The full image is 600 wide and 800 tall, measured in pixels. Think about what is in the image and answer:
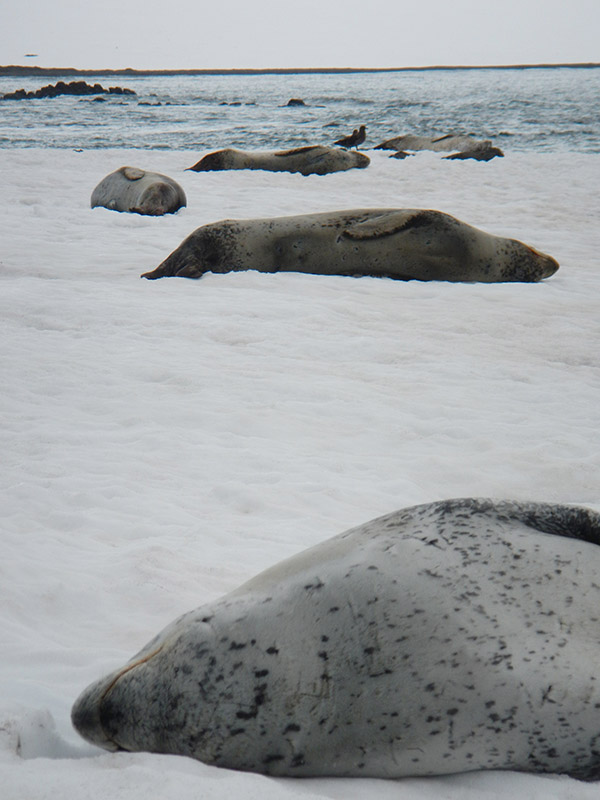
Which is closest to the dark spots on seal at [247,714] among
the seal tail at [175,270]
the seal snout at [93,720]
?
the seal snout at [93,720]

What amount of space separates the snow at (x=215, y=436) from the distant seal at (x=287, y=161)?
581cm

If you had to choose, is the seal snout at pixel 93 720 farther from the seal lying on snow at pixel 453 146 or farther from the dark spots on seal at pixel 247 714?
the seal lying on snow at pixel 453 146

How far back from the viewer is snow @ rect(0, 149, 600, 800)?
2031 millimetres

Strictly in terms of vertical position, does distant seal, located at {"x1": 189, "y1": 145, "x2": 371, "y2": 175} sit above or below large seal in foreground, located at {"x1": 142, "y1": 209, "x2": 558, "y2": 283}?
above

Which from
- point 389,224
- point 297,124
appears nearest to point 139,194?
point 389,224

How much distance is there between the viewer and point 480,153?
49.9 feet

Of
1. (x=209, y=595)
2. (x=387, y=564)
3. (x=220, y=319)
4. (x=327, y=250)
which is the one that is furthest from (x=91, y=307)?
(x=387, y=564)

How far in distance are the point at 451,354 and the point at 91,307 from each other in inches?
98.7

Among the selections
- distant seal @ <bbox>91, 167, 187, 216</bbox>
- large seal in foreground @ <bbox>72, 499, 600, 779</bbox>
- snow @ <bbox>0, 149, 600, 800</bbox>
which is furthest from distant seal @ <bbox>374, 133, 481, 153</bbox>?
large seal in foreground @ <bbox>72, 499, 600, 779</bbox>

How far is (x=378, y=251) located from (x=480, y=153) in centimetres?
918

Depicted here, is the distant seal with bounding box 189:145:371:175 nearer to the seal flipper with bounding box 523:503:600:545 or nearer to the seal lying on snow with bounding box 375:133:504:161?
the seal lying on snow with bounding box 375:133:504:161

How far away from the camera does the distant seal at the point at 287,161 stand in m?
13.6

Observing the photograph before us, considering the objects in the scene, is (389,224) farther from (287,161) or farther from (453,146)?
(453,146)

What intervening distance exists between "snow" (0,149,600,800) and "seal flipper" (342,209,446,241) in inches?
18.1
